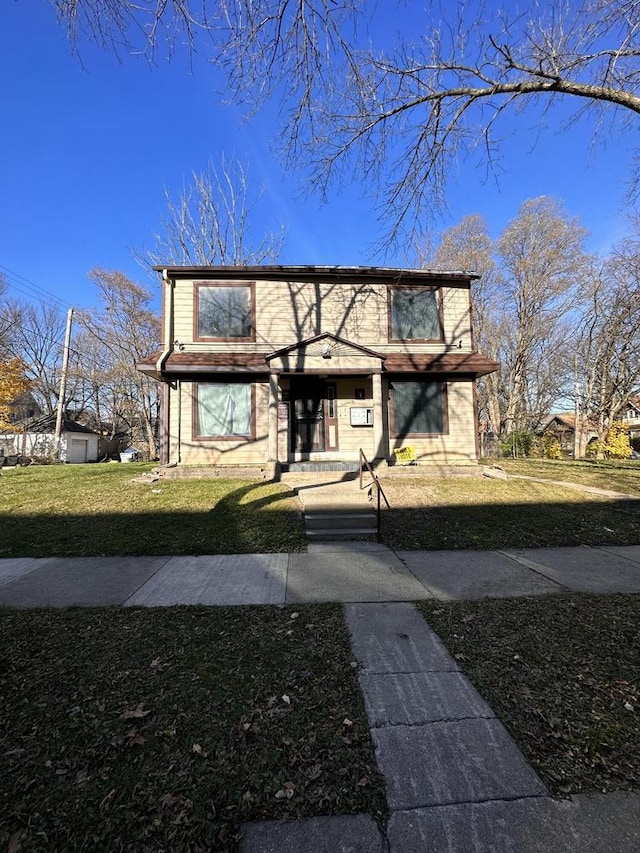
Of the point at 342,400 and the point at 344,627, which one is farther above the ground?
the point at 342,400

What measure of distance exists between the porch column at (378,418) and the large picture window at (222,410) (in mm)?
3723

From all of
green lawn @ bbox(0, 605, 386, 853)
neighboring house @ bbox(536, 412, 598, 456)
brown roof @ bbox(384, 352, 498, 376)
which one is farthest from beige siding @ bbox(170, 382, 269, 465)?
neighboring house @ bbox(536, 412, 598, 456)

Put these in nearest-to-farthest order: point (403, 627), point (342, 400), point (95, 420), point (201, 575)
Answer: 1. point (403, 627)
2. point (201, 575)
3. point (342, 400)
4. point (95, 420)

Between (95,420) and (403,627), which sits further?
(95,420)

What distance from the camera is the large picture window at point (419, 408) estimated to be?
40.6 ft

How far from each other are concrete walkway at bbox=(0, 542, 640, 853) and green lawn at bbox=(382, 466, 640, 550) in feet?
1.38

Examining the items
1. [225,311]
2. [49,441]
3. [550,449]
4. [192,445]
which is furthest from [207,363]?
[49,441]

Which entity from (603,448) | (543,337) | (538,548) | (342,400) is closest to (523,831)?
(538,548)

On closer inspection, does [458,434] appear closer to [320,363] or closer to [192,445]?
[320,363]

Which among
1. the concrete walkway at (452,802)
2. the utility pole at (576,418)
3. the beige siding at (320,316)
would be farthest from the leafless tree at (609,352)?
the concrete walkway at (452,802)

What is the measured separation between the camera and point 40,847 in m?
1.53

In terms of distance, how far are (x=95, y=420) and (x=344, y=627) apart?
44.8m

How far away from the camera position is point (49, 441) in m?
26.1

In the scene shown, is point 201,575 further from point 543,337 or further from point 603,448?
Answer: point 543,337
